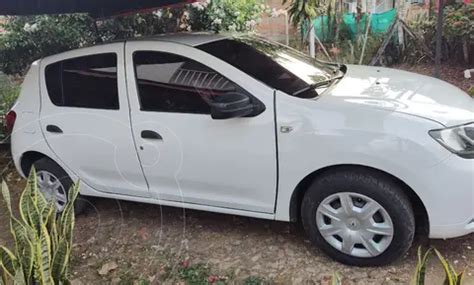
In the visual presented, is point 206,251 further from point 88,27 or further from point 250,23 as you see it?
point 250,23

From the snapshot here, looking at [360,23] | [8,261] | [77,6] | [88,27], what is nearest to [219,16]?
[88,27]

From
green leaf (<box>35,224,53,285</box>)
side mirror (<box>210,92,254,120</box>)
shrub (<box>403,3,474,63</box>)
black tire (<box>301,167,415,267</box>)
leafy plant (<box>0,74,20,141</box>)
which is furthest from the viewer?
shrub (<box>403,3,474,63</box>)

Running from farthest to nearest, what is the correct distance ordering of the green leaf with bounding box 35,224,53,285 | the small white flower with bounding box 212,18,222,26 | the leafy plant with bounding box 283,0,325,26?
the small white flower with bounding box 212,18,222,26
the leafy plant with bounding box 283,0,325,26
the green leaf with bounding box 35,224,53,285

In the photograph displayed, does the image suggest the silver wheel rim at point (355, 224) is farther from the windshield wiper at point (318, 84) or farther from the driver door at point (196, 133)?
the windshield wiper at point (318, 84)

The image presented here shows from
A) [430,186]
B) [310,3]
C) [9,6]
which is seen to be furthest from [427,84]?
[9,6]

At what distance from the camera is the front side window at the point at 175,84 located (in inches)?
126

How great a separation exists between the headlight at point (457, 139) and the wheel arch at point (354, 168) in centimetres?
33

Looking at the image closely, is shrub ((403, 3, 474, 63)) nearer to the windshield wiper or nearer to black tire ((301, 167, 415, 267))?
the windshield wiper

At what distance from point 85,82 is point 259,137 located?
1.63 meters

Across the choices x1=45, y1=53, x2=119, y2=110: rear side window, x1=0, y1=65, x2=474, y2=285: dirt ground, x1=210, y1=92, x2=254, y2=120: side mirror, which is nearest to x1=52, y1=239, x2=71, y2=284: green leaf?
x1=0, y1=65, x2=474, y2=285: dirt ground

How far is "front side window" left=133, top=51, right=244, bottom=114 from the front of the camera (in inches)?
126

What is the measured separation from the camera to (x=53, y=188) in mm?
4012

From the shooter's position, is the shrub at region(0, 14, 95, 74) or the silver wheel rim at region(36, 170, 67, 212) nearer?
the silver wheel rim at region(36, 170, 67, 212)

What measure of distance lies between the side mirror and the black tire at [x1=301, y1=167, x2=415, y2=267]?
0.65 meters
